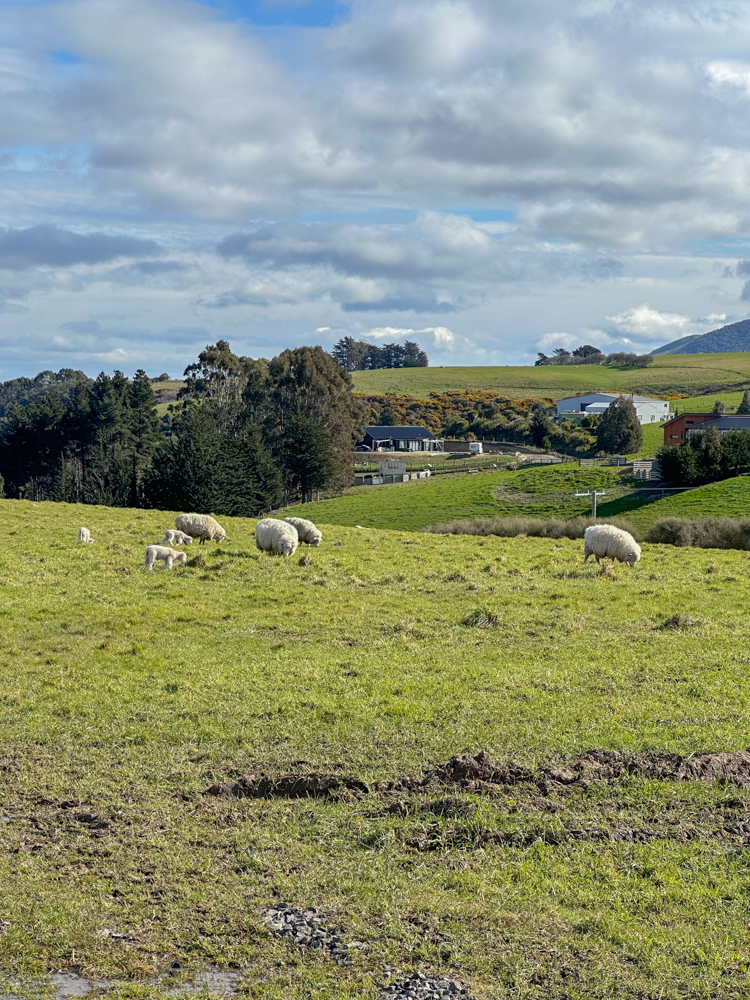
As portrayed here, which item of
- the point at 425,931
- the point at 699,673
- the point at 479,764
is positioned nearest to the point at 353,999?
the point at 425,931

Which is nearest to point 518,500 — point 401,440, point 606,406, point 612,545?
point 612,545

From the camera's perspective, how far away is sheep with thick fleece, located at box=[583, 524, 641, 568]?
1068 inches

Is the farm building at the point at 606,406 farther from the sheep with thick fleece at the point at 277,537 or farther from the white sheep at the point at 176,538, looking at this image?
the sheep with thick fleece at the point at 277,537

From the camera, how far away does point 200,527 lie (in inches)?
1189

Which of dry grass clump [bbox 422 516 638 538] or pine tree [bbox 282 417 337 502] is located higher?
pine tree [bbox 282 417 337 502]

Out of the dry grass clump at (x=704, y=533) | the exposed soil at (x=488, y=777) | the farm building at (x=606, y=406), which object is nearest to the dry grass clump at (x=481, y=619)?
the exposed soil at (x=488, y=777)

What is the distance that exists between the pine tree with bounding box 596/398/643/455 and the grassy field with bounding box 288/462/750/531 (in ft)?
67.2

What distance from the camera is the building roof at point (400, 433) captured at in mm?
143000

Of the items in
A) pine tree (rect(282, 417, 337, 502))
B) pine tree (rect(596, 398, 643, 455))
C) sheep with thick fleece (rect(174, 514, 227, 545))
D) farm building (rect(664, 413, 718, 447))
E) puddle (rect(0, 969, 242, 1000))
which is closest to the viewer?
puddle (rect(0, 969, 242, 1000))

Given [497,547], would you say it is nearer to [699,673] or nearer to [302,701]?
[699,673]

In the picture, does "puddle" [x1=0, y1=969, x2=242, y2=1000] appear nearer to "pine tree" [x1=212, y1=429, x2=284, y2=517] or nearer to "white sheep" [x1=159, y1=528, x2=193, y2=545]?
"white sheep" [x1=159, y1=528, x2=193, y2=545]

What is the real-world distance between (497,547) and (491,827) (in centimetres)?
2538

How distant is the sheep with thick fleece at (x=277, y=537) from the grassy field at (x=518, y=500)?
137 ft

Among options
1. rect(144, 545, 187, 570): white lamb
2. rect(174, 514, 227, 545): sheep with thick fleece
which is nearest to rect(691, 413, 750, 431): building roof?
rect(174, 514, 227, 545): sheep with thick fleece
